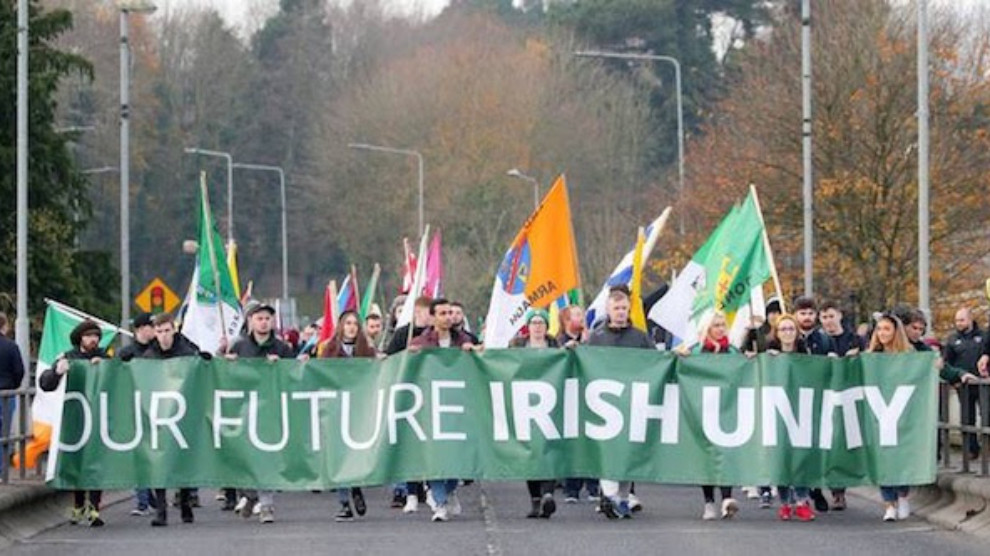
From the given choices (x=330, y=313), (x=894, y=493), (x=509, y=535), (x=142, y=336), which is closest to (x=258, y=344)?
(x=142, y=336)

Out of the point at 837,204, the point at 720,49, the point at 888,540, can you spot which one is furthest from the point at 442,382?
the point at 720,49

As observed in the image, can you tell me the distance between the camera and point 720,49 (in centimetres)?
10931

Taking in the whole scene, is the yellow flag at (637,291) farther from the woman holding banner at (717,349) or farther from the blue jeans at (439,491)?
the blue jeans at (439,491)

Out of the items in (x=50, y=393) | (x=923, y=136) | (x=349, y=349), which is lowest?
(x=50, y=393)

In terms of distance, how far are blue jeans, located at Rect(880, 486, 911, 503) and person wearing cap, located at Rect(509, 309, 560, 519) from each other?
99.8 inches

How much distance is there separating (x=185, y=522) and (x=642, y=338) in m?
3.76

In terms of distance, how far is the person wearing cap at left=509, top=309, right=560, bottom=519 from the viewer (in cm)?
2127

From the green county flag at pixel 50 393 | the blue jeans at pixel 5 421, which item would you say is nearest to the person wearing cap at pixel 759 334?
the green county flag at pixel 50 393

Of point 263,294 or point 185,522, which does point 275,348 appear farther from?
point 263,294

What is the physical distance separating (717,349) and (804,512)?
156 centimetres

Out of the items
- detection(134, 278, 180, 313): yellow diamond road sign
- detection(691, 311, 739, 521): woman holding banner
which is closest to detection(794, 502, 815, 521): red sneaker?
detection(691, 311, 739, 521): woman holding banner

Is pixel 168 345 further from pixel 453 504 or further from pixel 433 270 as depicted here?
pixel 433 270

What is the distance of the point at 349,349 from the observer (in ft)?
77.0

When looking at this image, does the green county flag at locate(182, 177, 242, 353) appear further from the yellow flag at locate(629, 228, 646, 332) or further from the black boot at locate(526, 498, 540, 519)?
the black boot at locate(526, 498, 540, 519)
